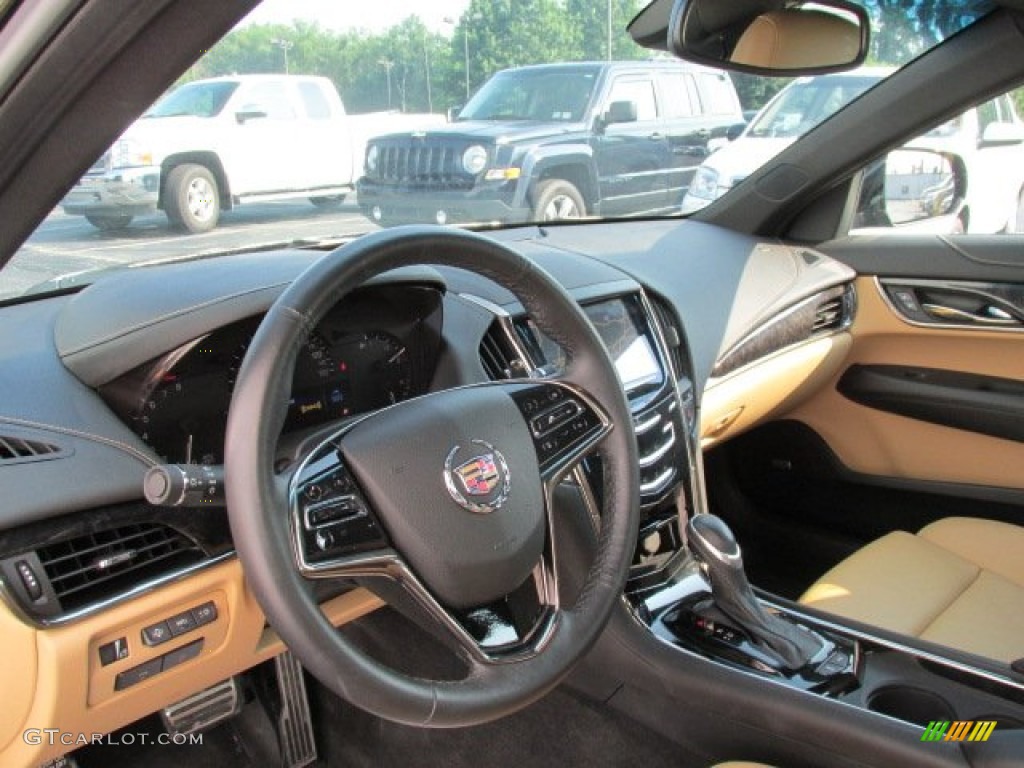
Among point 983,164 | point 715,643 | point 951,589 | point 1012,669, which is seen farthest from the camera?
point 983,164

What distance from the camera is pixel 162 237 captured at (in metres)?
1.95

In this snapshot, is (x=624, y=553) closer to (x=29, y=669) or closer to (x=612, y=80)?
(x=29, y=669)

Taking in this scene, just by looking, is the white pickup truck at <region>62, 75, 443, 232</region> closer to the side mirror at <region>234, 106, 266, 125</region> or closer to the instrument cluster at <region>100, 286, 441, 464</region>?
the side mirror at <region>234, 106, 266, 125</region>

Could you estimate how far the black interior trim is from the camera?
2.77 metres

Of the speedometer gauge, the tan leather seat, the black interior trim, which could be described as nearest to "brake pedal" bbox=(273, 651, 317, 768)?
the speedometer gauge

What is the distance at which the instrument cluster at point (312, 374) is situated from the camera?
1.62 m

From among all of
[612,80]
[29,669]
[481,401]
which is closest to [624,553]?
[481,401]

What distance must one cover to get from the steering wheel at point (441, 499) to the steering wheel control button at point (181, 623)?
38 cm

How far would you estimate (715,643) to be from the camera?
193cm

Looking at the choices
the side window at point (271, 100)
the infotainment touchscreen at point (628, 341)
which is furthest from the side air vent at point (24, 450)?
the infotainment touchscreen at point (628, 341)

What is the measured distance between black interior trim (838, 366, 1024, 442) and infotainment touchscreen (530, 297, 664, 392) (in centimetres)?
111

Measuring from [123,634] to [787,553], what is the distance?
208 cm

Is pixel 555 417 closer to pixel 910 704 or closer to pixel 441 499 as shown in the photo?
pixel 441 499

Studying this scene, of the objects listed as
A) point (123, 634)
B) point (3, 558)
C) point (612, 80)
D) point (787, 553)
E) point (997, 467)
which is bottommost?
point (787, 553)
